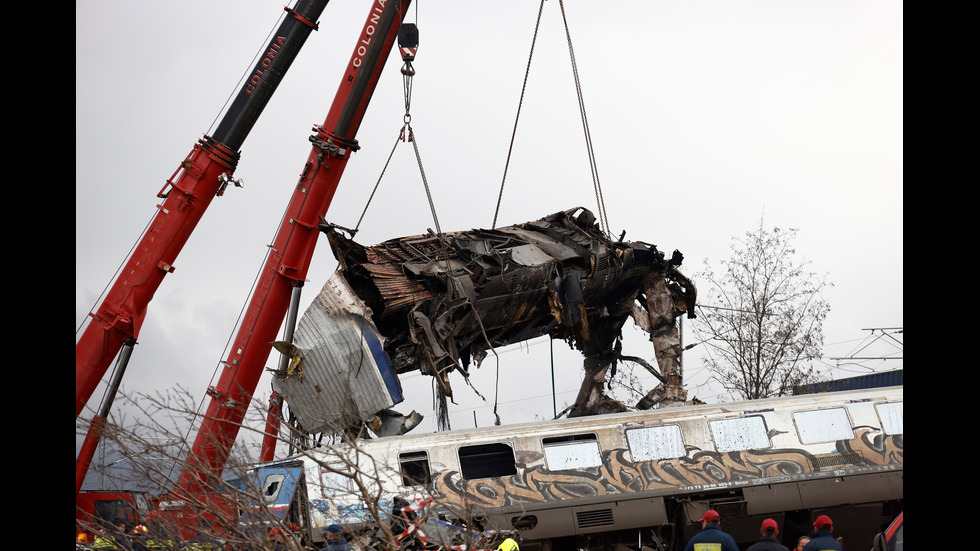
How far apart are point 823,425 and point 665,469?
→ 3.05 metres

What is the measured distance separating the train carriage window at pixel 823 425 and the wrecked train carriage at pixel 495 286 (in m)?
5.14

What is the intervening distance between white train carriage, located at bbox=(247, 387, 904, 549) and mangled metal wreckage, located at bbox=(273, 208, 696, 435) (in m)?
1.82

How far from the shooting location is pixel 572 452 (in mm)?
14422

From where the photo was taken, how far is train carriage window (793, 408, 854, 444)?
15148 millimetres

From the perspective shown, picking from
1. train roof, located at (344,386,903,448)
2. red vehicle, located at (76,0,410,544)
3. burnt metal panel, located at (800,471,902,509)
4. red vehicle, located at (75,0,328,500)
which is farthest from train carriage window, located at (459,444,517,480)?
red vehicle, located at (75,0,328,500)

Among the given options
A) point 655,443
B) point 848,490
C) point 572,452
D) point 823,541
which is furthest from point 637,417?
point 823,541

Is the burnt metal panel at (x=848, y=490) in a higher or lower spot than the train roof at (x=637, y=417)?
lower

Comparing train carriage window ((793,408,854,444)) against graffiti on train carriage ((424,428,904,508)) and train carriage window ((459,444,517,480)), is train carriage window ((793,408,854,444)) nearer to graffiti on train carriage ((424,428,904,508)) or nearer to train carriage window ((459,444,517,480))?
graffiti on train carriage ((424,428,904,508))

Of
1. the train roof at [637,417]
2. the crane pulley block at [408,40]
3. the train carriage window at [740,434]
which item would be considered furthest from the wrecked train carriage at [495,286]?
the train carriage window at [740,434]

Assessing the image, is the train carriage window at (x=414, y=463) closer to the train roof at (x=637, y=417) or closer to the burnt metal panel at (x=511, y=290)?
the train roof at (x=637, y=417)

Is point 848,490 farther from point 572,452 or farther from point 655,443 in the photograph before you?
point 572,452

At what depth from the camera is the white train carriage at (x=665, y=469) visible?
13.9 metres
